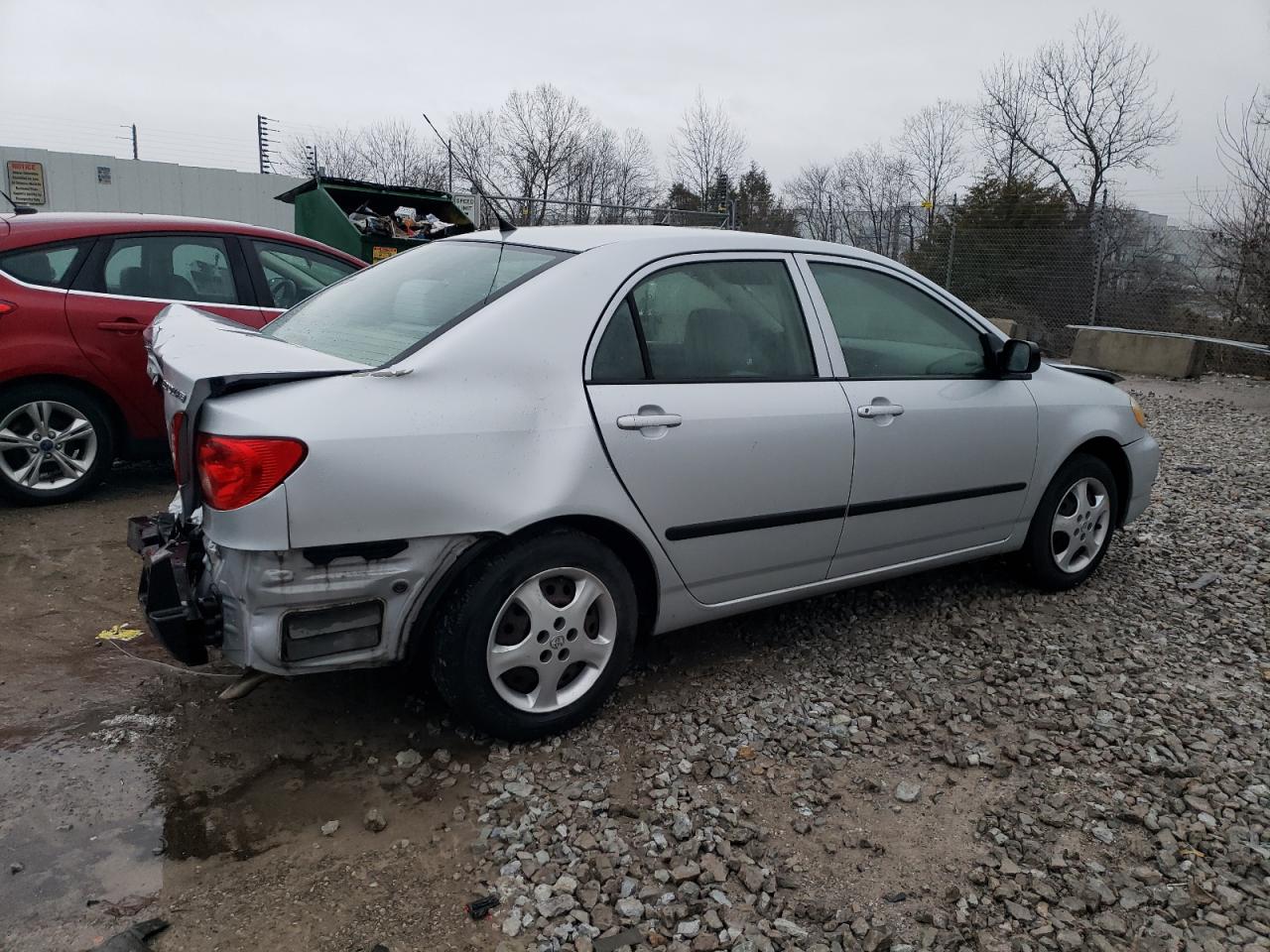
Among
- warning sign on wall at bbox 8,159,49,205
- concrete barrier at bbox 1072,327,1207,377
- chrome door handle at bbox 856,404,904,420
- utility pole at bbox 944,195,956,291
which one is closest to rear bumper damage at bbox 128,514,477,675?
chrome door handle at bbox 856,404,904,420

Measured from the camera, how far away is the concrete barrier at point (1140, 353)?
13.0 m

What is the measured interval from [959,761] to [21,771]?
2819mm

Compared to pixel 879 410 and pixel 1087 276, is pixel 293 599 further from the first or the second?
pixel 1087 276

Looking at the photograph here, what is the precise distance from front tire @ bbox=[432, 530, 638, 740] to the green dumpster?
7.65 metres

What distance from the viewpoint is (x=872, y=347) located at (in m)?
3.71

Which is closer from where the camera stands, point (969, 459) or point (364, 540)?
point (364, 540)

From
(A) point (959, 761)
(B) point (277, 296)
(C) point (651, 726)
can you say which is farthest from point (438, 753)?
(B) point (277, 296)

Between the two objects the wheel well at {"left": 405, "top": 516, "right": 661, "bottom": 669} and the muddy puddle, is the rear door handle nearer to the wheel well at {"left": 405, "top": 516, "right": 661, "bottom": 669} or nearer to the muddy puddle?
the muddy puddle

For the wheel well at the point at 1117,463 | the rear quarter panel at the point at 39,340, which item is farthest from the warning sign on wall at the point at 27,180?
the wheel well at the point at 1117,463

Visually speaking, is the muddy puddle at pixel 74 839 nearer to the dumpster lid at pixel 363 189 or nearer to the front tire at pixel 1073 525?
the front tire at pixel 1073 525

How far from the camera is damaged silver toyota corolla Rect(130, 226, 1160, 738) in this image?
256 centimetres

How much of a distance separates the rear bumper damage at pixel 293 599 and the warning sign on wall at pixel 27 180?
23300 mm

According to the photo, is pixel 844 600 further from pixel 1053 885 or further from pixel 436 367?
pixel 436 367

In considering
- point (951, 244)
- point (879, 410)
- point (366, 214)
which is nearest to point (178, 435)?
point (879, 410)
